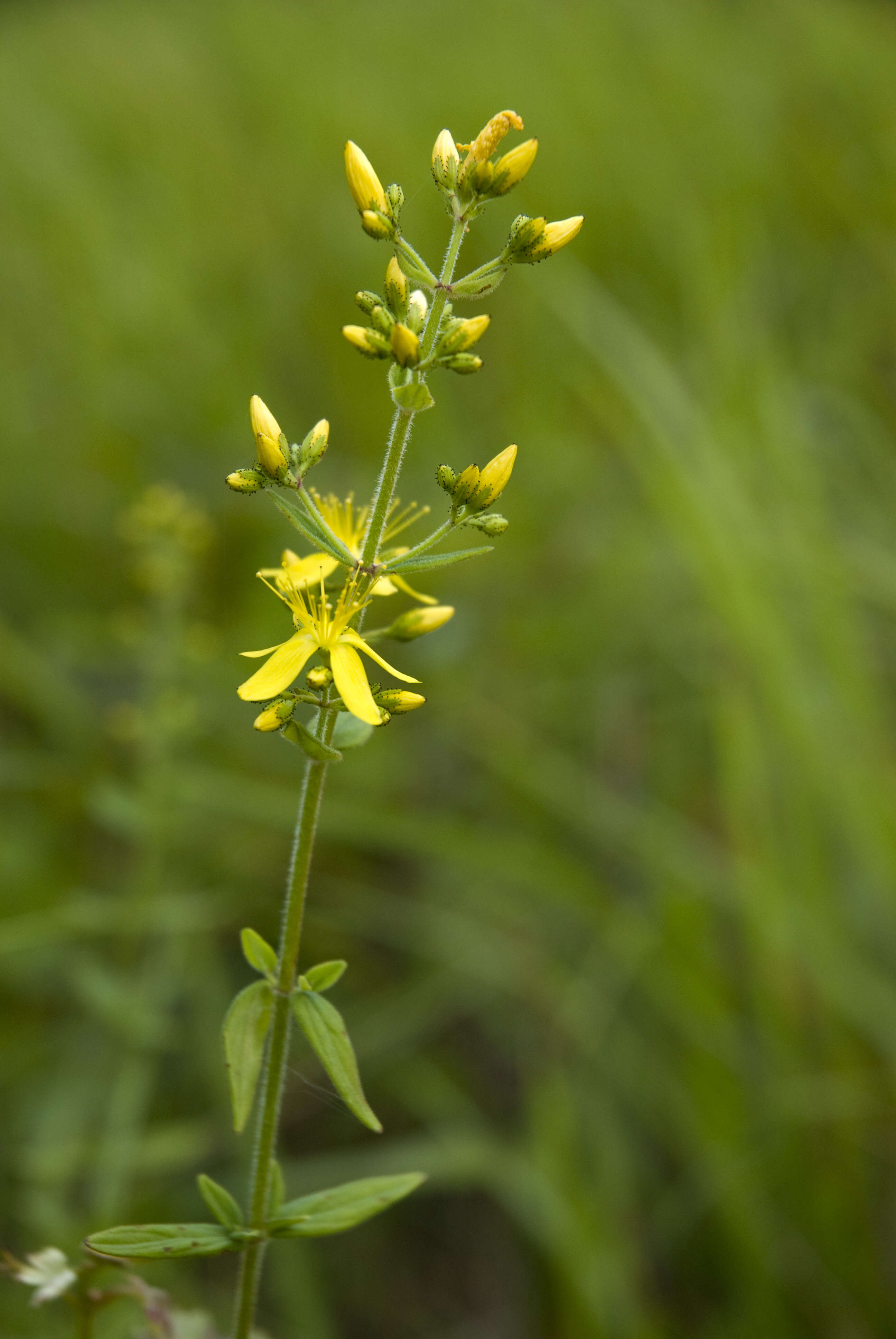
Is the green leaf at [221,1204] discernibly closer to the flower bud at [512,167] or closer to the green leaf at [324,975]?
the green leaf at [324,975]

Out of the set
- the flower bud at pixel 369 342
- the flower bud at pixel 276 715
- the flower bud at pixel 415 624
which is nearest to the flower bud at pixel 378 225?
the flower bud at pixel 369 342

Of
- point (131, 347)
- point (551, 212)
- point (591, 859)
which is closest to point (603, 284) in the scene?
point (551, 212)

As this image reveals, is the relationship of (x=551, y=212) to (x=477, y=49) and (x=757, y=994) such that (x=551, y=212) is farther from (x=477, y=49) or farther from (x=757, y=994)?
(x=757, y=994)

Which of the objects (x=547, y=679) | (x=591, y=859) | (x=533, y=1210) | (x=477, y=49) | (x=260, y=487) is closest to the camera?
(x=260, y=487)

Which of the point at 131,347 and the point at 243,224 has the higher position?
the point at 243,224

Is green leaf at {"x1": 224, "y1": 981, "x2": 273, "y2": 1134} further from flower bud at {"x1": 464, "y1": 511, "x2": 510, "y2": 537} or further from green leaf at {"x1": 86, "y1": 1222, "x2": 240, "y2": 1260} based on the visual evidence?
flower bud at {"x1": 464, "y1": 511, "x2": 510, "y2": 537}

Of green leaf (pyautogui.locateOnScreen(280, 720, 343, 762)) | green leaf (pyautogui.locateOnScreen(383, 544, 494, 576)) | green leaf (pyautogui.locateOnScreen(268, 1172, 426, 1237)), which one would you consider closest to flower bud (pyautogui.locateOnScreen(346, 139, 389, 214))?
green leaf (pyautogui.locateOnScreen(383, 544, 494, 576))

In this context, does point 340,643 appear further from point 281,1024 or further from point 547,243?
point 547,243
